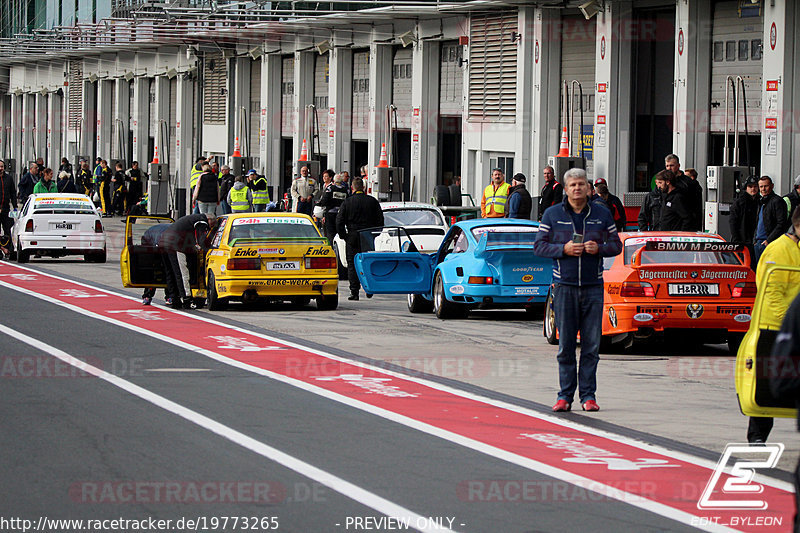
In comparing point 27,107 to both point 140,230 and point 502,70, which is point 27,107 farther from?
point 502,70

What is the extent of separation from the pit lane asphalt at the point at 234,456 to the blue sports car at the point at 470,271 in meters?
5.54

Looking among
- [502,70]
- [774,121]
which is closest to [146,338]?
[774,121]

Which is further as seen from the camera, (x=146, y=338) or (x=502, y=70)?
(x=502, y=70)

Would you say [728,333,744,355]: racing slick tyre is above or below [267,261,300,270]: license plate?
below

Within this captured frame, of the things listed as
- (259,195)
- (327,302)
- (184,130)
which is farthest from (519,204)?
(184,130)

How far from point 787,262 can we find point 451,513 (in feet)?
11.3

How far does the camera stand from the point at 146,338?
53.8ft

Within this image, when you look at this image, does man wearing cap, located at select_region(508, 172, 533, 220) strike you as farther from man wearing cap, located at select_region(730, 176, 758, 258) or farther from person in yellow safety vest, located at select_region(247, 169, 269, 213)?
person in yellow safety vest, located at select_region(247, 169, 269, 213)

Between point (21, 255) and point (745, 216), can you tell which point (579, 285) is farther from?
point (21, 255)

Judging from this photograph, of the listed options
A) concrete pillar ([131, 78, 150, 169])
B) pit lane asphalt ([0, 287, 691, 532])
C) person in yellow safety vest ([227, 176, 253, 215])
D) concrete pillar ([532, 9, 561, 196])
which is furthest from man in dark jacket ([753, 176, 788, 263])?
concrete pillar ([131, 78, 150, 169])

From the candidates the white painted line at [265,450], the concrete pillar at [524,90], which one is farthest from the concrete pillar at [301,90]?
the white painted line at [265,450]

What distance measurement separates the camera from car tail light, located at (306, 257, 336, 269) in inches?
793

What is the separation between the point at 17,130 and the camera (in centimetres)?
8294

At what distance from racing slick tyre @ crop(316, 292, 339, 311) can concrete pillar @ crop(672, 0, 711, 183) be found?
7.90 meters
